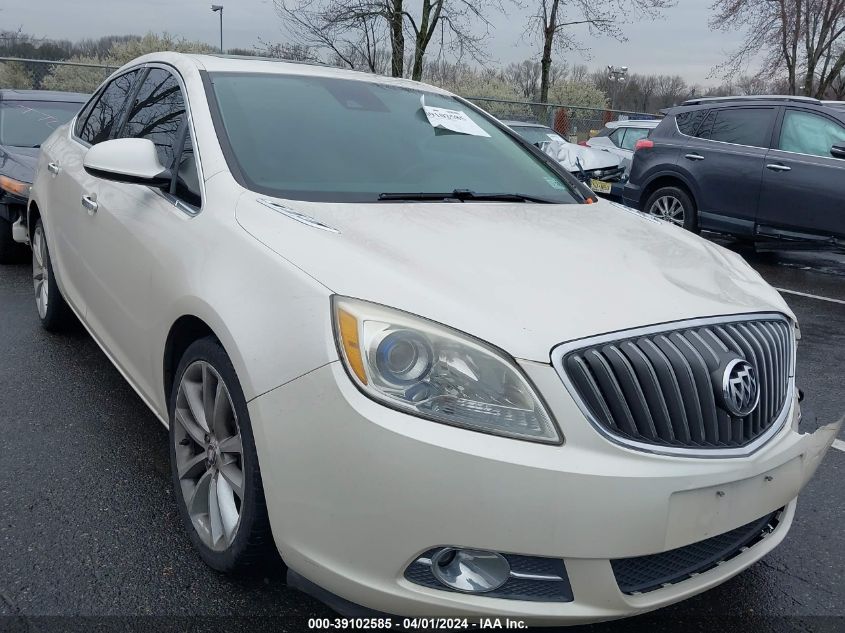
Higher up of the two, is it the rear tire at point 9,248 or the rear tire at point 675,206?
the rear tire at point 675,206

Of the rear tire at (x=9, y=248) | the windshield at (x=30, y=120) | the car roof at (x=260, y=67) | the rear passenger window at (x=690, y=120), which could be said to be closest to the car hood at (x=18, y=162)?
the windshield at (x=30, y=120)

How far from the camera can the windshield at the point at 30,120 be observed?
700cm

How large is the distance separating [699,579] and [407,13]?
16469 millimetres

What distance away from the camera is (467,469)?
1627 mm

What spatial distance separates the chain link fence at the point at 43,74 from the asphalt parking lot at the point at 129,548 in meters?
12.9

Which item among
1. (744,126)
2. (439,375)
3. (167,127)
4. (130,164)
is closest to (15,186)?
(167,127)

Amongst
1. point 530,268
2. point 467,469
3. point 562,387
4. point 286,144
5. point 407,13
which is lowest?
point 467,469

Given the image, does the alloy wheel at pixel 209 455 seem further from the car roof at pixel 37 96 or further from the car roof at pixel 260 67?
the car roof at pixel 37 96

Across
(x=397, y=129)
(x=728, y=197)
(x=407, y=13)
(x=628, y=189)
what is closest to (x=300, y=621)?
(x=397, y=129)

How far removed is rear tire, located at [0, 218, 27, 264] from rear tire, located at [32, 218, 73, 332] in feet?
5.84

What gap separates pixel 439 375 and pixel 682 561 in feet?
2.52

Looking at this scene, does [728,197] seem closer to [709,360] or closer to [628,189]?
[628,189]

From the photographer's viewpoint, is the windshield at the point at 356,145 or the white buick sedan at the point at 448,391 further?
the windshield at the point at 356,145

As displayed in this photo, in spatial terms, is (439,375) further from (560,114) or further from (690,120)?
(560,114)
